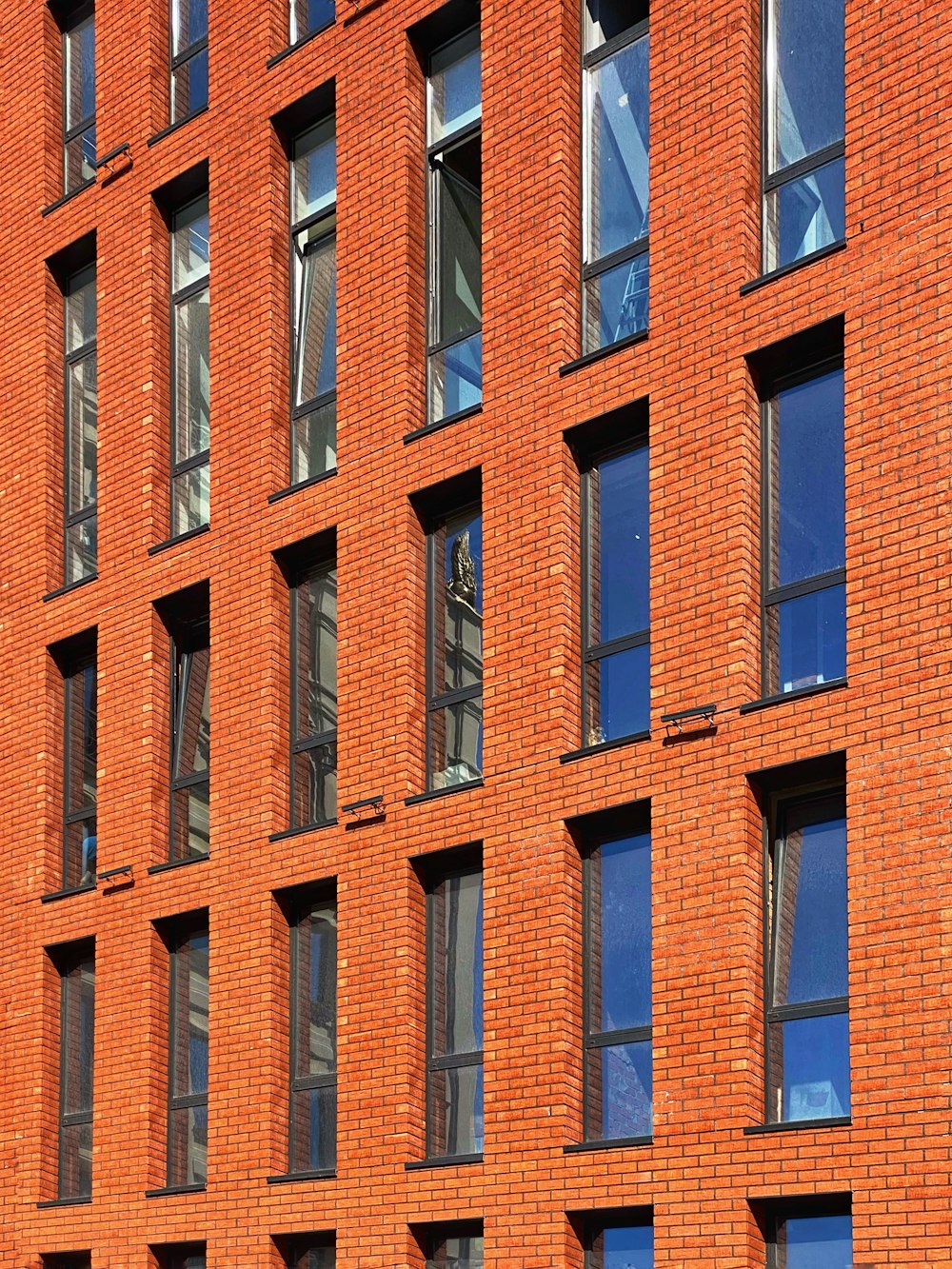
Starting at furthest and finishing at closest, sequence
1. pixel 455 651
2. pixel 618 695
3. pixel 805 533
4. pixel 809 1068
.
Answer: pixel 455 651 < pixel 618 695 < pixel 805 533 < pixel 809 1068

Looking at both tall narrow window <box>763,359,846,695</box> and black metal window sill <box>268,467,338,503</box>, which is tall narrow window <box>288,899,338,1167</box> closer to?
black metal window sill <box>268,467,338,503</box>

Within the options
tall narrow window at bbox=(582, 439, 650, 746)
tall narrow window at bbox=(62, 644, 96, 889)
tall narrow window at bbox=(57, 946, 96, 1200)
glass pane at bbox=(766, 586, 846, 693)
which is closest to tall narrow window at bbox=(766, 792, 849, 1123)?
glass pane at bbox=(766, 586, 846, 693)

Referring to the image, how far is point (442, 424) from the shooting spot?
58.7 feet

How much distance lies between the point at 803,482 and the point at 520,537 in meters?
2.49

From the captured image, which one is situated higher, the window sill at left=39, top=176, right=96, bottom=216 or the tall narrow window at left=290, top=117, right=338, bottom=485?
the window sill at left=39, top=176, right=96, bottom=216

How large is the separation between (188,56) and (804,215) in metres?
8.55

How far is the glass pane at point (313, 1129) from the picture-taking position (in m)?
17.8

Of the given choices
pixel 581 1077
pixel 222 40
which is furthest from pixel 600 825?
pixel 222 40

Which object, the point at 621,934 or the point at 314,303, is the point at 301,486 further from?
the point at 621,934

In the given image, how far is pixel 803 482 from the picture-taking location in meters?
15.5

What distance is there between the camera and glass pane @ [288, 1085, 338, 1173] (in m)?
17.8

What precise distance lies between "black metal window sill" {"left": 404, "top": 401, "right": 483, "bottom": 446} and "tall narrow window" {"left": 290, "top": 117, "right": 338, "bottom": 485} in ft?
3.76

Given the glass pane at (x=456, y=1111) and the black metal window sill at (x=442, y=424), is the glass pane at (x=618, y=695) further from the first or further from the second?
the glass pane at (x=456, y=1111)

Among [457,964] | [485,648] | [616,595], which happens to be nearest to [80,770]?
[457,964]
